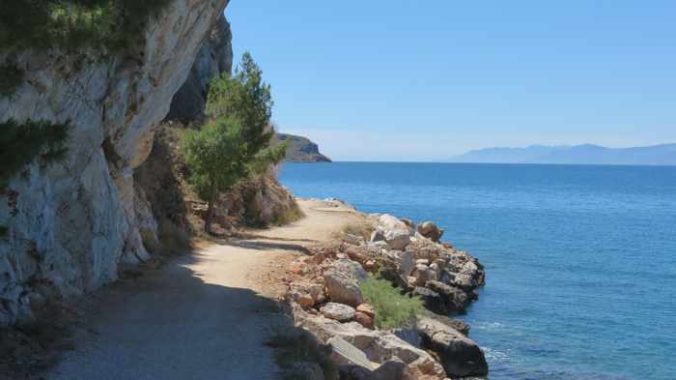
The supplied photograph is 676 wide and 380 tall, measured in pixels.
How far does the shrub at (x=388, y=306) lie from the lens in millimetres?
21844

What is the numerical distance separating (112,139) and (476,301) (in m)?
19.7

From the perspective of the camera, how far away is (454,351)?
75.3 feet

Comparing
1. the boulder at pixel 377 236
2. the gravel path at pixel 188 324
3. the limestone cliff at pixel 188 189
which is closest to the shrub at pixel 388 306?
the gravel path at pixel 188 324

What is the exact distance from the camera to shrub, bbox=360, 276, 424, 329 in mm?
21844

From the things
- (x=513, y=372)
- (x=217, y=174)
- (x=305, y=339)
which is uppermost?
(x=217, y=174)

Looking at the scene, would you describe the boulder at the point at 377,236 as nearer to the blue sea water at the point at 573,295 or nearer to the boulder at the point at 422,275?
the boulder at the point at 422,275

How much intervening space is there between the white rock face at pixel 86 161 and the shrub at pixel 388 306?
6.61 m

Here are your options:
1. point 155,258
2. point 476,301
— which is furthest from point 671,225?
point 155,258

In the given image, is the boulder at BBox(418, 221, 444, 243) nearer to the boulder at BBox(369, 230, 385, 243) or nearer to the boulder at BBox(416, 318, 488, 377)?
the boulder at BBox(369, 230, 385, 243)

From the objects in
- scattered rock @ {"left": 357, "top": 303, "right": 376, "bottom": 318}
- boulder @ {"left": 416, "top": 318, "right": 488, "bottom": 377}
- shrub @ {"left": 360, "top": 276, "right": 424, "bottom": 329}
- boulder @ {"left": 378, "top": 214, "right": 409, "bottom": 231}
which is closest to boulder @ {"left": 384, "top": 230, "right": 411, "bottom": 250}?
boulder @ {"left": 378, "top": 214, "right": 409, "bottom": 231}

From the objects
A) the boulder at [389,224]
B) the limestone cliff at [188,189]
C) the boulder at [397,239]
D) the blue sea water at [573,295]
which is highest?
the limestone cliff at [188,189]

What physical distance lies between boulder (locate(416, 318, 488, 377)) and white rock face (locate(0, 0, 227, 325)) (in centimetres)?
859

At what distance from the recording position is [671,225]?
72.7 m

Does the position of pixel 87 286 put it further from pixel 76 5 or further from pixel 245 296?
pixel 76 5
